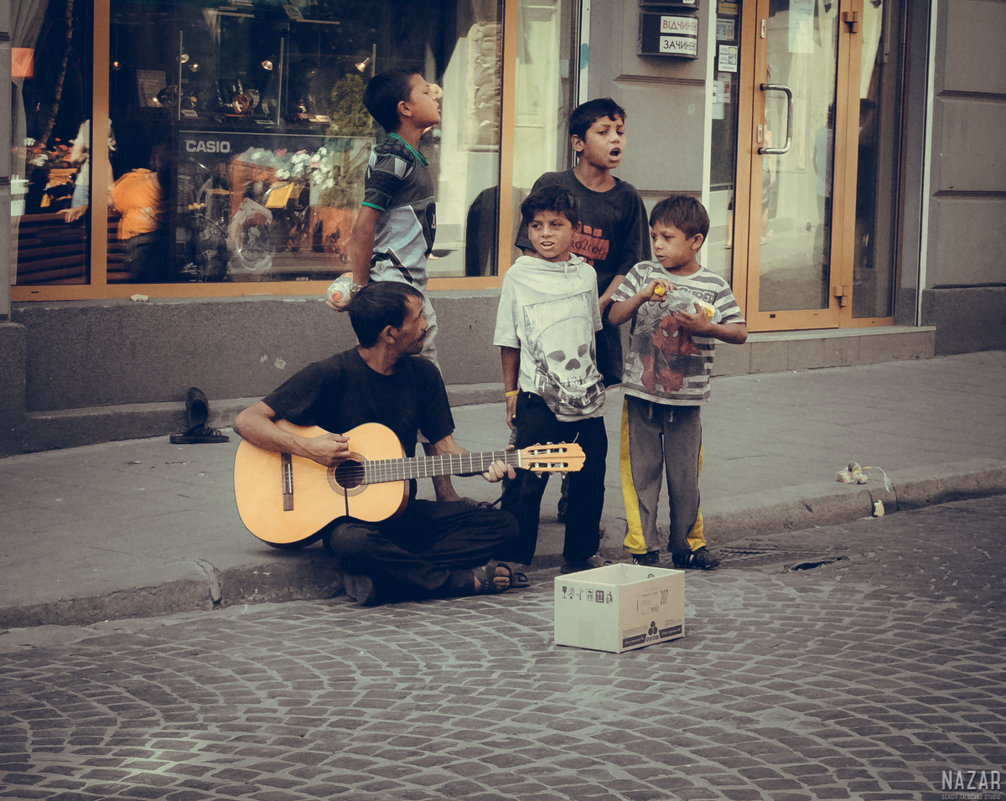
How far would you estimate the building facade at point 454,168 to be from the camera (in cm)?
803

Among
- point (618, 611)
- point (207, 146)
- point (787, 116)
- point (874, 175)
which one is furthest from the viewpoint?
point (874, 175)

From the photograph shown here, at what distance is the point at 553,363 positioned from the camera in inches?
229

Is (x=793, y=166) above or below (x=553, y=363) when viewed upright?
above

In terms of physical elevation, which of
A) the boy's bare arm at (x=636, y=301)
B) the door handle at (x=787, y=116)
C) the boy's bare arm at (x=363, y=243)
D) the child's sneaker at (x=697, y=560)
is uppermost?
the door handle at (x=787, y=116)

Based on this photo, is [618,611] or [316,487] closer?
[618,611]

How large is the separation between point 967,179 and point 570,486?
721cm

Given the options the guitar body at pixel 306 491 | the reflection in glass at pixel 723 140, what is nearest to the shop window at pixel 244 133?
the reflection in glass at pixel 723 140

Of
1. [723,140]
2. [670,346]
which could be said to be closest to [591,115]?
[670,346]

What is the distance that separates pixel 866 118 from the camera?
11805 mm

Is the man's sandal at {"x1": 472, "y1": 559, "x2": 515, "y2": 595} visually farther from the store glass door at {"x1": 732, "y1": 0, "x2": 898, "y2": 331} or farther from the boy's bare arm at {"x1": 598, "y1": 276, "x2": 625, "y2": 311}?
the store glass door at {"x1": 732, "y1": 0, "x2": 898, "y2": 331}

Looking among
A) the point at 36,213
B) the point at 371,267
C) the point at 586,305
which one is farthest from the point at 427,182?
the point at 36,213

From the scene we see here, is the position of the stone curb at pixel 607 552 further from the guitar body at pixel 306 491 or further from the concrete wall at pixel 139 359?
the concrete wall at pixel 139 359

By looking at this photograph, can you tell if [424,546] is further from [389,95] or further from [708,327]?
[389,95]

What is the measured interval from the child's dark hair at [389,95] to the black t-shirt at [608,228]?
2.21 ft
